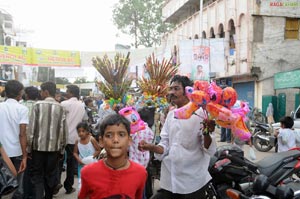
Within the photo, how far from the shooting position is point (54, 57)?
2030 cm

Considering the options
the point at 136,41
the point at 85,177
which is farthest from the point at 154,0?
the point at 85,177

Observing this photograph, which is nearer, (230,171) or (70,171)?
(230,171)

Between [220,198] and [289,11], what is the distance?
708 inches

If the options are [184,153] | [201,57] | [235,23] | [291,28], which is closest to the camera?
[184,153]

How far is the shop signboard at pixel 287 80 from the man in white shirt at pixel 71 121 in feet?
40.1

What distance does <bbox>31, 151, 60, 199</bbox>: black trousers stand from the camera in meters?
5.09

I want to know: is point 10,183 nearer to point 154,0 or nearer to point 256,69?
point 256,69

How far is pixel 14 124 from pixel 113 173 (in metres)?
2.66

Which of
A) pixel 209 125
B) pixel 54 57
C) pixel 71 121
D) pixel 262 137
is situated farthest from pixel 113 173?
pixel 54 57

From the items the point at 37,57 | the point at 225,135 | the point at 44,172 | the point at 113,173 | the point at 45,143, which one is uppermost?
the point at 37,57

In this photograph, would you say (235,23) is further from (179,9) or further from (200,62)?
(179,9)

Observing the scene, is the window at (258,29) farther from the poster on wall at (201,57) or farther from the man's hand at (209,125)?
the man's hand at (209,125)

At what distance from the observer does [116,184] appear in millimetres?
2371

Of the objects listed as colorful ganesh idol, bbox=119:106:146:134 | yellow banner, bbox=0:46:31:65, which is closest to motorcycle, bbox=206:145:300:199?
colorful ganesh idol, bbox=119:106:146:134
